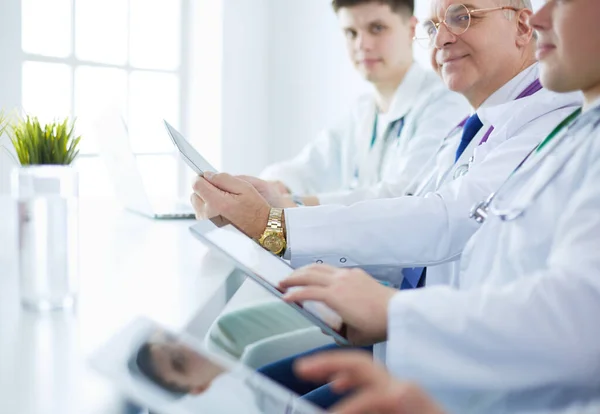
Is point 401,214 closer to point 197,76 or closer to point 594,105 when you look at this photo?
point 594,105

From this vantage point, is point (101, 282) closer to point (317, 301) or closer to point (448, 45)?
point (317, 301)

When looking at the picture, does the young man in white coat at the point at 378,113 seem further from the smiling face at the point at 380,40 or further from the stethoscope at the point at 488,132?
the stethoscope at the point at 488,132

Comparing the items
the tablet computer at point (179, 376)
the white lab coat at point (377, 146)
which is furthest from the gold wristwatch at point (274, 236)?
the white lab coat at point (377, 146)

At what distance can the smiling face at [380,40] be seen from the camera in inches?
113

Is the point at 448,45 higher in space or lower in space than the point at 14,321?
higher

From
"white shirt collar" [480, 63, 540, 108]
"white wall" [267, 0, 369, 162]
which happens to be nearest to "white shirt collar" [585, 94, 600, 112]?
"white shirt collar" [480, 63, 540, 108]

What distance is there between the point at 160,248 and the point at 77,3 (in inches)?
83.4

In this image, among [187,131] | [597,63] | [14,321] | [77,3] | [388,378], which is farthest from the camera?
[187,131]

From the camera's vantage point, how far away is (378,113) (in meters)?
2.86

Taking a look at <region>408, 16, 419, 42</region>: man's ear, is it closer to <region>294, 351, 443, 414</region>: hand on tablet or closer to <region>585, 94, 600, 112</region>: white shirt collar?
<region>585, 94, 600, 112</region>: white shirt collar

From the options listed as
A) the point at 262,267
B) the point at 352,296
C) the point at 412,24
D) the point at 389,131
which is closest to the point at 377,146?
the point at 389,131

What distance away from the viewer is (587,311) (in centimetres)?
82

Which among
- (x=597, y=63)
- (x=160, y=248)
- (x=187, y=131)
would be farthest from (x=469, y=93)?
(x=187, y=131)

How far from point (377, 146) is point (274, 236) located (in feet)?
4.53
